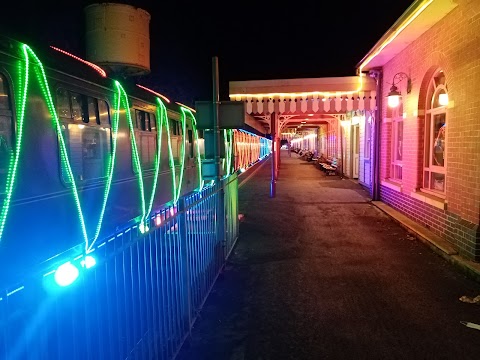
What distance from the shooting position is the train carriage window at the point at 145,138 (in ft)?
22.5

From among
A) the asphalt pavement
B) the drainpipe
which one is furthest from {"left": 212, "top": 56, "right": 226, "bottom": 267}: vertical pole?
the drainpipe

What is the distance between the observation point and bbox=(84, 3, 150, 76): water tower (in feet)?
28.3

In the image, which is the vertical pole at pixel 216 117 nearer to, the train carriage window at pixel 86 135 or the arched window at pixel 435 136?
the train carriage window at pixel 86 135

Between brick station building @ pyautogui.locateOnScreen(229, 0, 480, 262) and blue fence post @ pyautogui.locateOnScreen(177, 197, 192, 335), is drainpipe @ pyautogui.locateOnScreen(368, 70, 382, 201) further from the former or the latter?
blue fence post @ pyautogui.locateOnScreen(177, 197, 192, 335)

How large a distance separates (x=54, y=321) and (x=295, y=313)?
311 centimetres

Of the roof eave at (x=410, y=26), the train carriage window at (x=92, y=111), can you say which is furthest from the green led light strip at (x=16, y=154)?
the roof eave at (x=410, y=26)

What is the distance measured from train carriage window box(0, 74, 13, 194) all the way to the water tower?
5.34m

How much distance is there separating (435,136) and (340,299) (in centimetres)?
503

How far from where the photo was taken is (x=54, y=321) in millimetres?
1986

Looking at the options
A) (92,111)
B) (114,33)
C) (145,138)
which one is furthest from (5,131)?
(114,33)

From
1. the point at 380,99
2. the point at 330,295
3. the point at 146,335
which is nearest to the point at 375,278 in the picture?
the point at 330,295

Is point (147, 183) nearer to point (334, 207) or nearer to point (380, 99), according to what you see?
point (334, 207)

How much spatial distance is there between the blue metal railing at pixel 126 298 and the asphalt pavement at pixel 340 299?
17.5 inches

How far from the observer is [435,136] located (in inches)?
335
